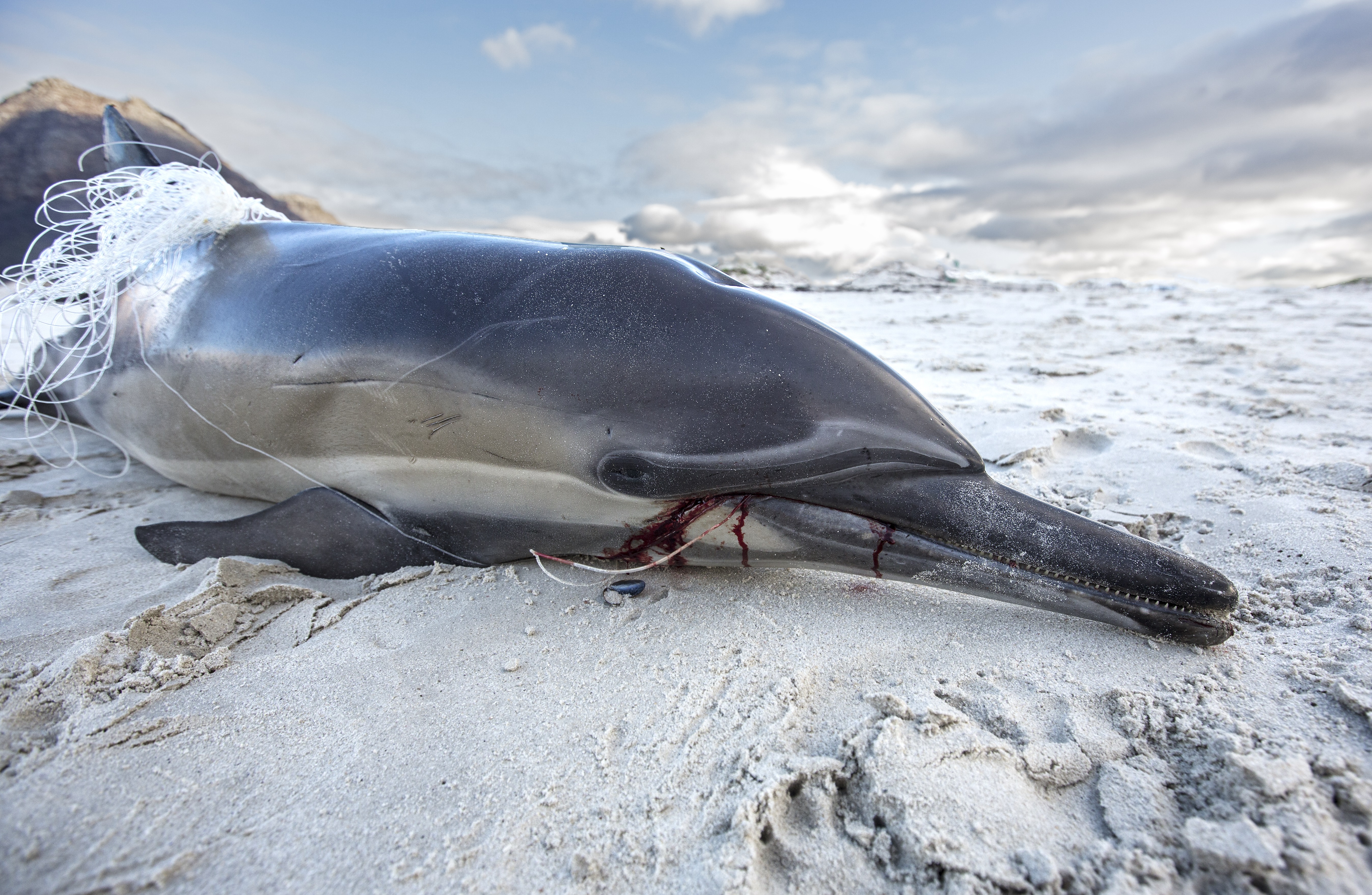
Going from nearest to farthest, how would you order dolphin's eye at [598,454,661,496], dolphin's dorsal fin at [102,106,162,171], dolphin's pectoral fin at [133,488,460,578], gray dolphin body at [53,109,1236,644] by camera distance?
gray dolphin body at [53,109,1236,644] → dolphin's eye at [598,454,661,496] → dolphin's pectoral fin at [133,488,460,578] → dolphin's dorsal fin at [102,106,162,171]

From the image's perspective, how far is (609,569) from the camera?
98.2 inches

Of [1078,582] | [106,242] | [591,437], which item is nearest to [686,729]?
[591,437]

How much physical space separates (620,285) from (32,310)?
346cm

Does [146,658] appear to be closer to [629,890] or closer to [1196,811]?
[629,890]

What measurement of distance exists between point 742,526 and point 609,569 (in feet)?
1.82

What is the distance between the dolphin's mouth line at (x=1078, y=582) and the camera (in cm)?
194

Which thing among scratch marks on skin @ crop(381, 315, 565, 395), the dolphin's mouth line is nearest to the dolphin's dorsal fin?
scratch marks on skin @ crop(381, 315, 565, 395)

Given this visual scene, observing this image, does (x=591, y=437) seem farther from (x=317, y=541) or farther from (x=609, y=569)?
(x=317, y=541)

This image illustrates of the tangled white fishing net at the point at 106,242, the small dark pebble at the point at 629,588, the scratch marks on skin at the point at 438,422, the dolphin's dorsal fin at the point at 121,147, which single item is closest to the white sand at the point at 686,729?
the small dark pebble at the point at 629,588

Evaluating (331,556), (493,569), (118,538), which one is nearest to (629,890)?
(493,569)

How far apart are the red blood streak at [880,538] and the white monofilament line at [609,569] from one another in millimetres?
427

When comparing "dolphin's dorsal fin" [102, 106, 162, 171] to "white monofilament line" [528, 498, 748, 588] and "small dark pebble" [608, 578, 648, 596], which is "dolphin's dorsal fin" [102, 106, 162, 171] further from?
"small dark pebble" [608, 578, 648, 596]

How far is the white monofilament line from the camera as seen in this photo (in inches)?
90.1

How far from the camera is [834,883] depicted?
4.27 feet
